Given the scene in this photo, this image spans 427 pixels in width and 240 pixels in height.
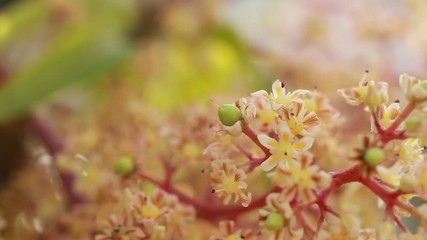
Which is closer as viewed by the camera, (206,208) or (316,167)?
(316,167)

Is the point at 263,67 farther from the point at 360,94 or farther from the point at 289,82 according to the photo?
the point at 360,94

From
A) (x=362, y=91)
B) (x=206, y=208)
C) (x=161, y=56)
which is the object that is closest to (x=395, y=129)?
(x=362, y=91)

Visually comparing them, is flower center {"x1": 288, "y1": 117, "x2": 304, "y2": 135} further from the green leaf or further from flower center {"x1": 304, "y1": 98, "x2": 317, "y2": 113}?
the green leaf

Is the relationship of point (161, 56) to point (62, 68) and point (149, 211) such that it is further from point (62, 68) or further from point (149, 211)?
point (149, 211)

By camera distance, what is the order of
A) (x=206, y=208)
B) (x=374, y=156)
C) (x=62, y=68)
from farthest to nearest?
(x=62, y=68)
(x=206, y=208)
(x=374, y=156)

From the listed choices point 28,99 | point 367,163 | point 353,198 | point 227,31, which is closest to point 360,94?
point 367,163

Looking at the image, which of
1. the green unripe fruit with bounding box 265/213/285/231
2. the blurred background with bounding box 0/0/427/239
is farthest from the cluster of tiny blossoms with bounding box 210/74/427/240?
the blurred background with bounding box 0/0/427/239
